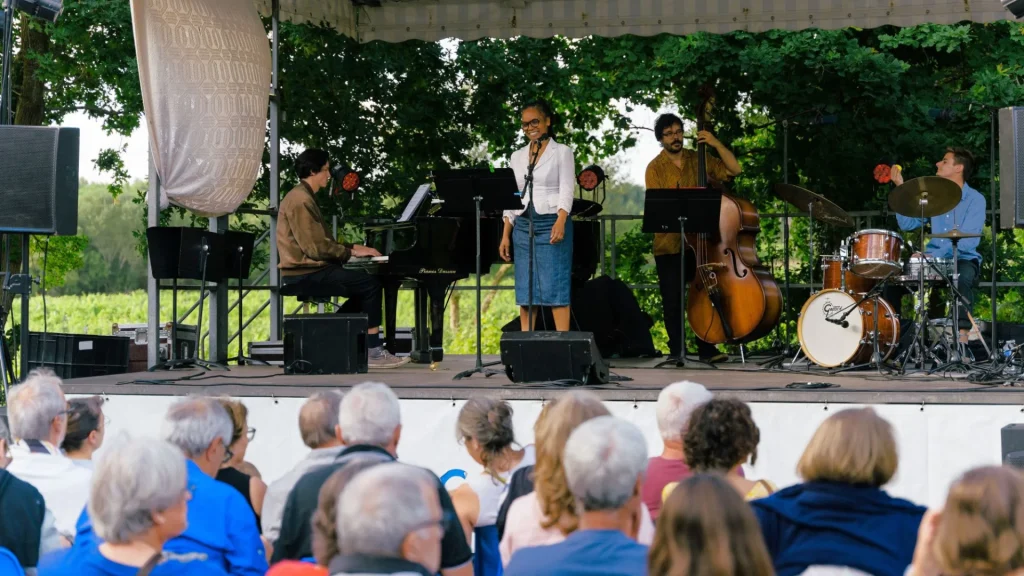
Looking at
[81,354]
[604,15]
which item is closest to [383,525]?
[81,354]

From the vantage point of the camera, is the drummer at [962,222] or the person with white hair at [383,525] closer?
the person with white hair at [383,525]

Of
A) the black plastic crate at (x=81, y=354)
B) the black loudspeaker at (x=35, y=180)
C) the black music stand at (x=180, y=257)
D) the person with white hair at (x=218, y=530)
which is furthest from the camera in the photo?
the black plastic crate at (x=81, y=354)

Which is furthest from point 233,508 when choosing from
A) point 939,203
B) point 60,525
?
point 939,203

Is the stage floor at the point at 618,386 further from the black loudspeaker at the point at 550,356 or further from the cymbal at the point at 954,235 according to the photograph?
the cymbal at the point at 954,235

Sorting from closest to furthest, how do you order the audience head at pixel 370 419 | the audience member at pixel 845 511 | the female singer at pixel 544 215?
the audience member at pixel 845 511, the audience head at pixel 370 419, the female singer at pixel 544 215

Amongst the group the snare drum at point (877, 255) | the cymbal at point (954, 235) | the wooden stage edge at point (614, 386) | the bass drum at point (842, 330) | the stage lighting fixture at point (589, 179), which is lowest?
the wooden stage edge at point (614, 386)

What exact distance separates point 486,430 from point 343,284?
4678 mm

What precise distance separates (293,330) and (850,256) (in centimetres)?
356

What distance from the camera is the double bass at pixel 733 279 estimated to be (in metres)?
8.04

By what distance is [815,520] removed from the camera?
271 cm

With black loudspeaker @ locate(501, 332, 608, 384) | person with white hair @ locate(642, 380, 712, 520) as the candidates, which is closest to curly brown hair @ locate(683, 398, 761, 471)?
person with white hair @ locate(642, 380, 712, 520)

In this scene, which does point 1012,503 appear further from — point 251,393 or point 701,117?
point 701,117

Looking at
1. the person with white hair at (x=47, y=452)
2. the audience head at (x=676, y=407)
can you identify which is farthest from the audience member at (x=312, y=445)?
the audience head at (x=676, y=407)

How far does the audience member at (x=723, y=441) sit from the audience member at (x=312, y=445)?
1.00 m
